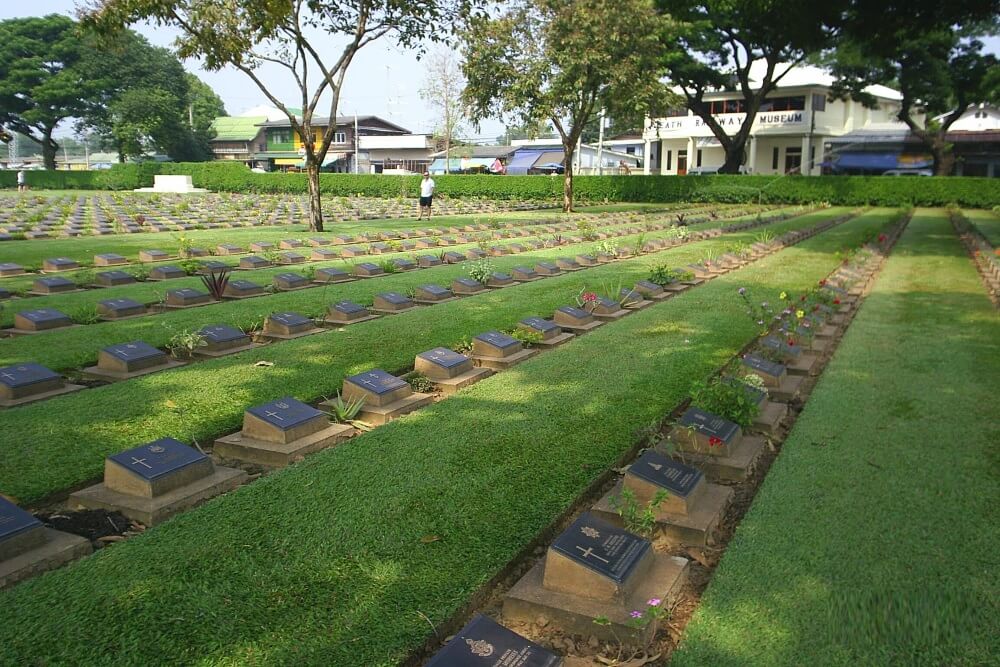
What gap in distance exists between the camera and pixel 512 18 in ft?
80.4

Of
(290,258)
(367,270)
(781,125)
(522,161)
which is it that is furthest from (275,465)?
(522,161)

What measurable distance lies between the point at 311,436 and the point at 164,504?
1.07 m

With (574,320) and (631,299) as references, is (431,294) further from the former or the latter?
(631,299)

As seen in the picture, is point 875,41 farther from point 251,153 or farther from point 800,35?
point 251,153

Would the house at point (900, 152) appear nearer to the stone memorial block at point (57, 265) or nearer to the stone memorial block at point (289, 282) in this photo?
the stone memorial block at point (289, 282)

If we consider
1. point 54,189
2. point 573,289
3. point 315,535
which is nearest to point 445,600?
point 315,535

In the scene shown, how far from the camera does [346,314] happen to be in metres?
7.99

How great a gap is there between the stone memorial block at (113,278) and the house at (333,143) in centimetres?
5471

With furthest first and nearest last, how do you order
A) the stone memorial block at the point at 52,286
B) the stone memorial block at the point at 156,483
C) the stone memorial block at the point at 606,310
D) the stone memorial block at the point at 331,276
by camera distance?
the stone memorial block at the point at 331,276 < the stone memorial block at the point at 52,286 < the stone memorial block at the point at 606,310 < the stone memorial block at the point at 156,483

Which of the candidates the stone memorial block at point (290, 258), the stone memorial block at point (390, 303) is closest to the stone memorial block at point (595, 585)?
the stone memorial block at point (390, 303)

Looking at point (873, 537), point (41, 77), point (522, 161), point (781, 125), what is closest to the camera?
point (873, 537)

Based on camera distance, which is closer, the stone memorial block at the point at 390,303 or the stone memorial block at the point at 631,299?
the stone memorial block at the point at 390,303

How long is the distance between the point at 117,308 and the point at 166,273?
3.07 m

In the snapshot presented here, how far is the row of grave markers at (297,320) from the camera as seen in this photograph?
542cm
